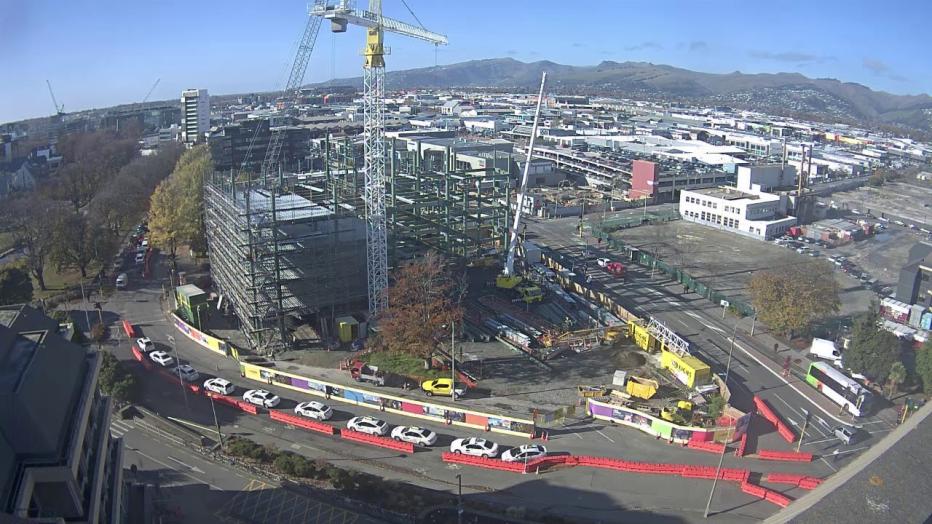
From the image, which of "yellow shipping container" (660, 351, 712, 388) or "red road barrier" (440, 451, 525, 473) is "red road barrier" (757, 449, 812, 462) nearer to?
"yellow shipping container" (660, 351, 712, 388)

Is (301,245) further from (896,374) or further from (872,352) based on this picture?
(896,374)

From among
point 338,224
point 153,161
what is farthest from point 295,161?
point 338,224

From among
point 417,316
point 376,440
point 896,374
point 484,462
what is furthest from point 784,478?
point 417,316

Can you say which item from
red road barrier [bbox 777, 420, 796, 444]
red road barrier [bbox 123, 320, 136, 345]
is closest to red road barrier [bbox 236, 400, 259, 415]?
red road barrier [bbox 123, 320, 136, 345]

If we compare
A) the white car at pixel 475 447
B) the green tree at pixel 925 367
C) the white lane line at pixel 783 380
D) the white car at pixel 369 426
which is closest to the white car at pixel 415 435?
the white car at pixel 369 426

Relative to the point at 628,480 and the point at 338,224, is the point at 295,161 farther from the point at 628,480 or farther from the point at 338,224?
the point at 628,480

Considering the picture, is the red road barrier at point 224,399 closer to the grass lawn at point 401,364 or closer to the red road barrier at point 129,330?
the grass lawn at point 401,364
